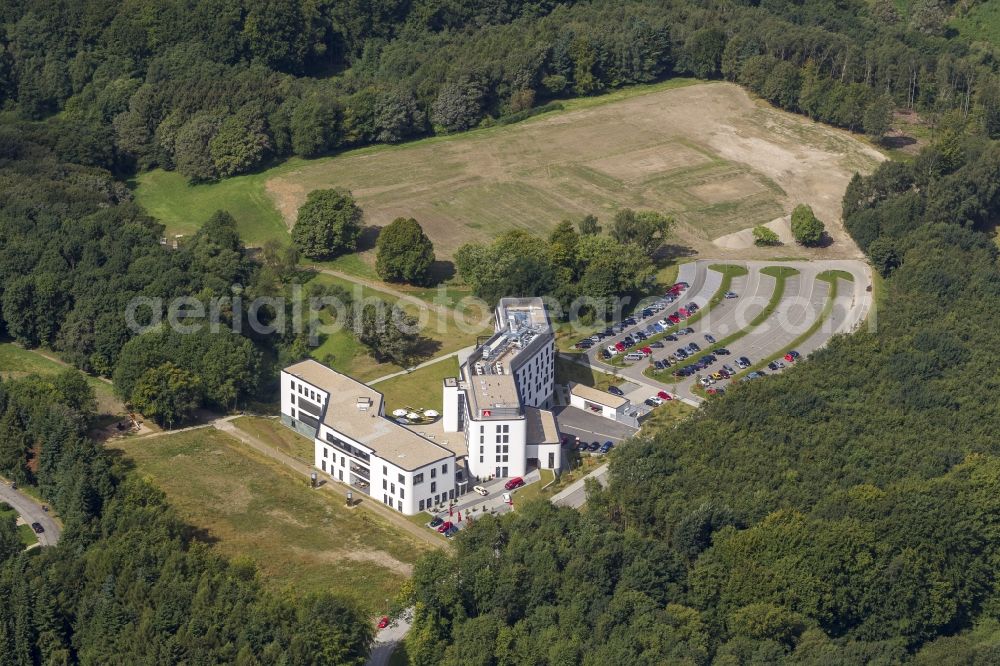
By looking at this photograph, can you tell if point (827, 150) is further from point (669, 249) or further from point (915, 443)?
point (915, 443)

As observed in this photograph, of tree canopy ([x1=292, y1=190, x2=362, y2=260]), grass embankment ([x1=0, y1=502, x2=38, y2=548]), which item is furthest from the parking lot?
grass embankment ([x1=0, y1=502, x2=38, y2=548])

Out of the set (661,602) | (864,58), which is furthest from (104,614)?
(864,58)

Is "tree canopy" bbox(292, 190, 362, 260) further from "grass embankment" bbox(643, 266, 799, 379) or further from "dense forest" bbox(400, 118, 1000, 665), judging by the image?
"dense forest" bbox(400, 118, 1000, 665)

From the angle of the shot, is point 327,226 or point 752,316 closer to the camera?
point 752,316

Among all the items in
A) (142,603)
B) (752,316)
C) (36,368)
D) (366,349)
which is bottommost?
(36,368)

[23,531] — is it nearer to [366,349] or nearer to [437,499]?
[437,499]

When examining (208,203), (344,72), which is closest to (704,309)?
(208,203)

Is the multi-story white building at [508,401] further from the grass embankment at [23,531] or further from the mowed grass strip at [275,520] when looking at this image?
the grass embankment at [23,531]
